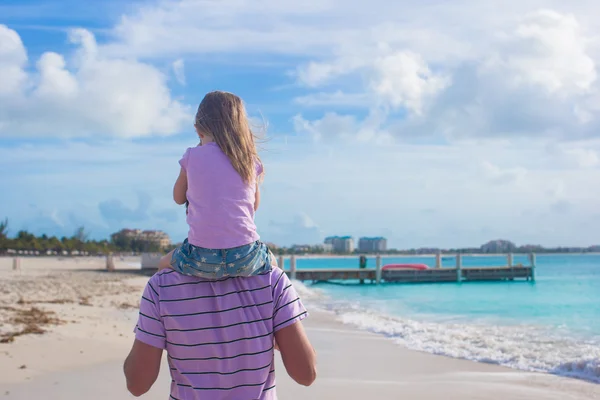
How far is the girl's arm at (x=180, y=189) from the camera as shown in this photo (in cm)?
163

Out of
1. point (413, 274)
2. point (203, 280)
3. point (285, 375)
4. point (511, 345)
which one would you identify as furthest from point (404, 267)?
point (203, 280)

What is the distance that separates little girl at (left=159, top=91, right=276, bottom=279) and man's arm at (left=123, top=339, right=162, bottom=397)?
207 millimetres

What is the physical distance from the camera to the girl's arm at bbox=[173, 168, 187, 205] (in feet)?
5.35

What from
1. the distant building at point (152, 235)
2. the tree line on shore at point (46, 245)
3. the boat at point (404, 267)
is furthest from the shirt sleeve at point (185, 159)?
the distant building at point (152, 235)

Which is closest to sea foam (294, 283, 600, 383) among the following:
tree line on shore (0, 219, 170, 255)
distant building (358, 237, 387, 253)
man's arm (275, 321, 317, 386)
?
man's arm (275, 321, 317, 386)

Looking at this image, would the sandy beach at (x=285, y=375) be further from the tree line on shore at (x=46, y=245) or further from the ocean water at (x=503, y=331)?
the tree line on shore at (x=46, y=245)

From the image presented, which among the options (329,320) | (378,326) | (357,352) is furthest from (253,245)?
(329,320)

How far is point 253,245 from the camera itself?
1560 mm

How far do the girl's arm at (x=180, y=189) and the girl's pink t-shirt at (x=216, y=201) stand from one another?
0.10 ft

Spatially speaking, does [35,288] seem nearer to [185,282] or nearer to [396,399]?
[396,399]

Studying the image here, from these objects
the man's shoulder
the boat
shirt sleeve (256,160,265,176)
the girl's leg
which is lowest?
the boat

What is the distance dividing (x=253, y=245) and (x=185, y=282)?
190 mm

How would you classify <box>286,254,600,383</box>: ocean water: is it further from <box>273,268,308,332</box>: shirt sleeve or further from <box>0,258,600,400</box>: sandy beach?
<box>273,268,308,332</box>: shirt sleeve

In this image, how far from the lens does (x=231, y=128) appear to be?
5.28 ft
